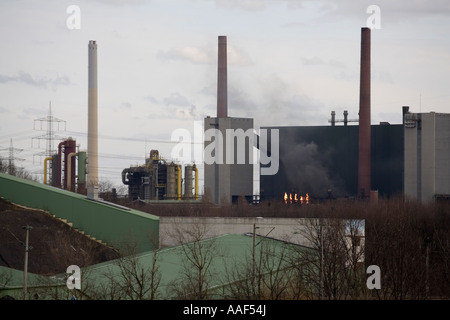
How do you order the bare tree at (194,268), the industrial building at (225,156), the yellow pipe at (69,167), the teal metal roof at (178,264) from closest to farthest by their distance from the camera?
the bare tree at (194,268), the teal metal roof at (178,264), the yellow pipe at (69,167), the industrial building at (225,156)

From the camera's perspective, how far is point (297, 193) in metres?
73.4

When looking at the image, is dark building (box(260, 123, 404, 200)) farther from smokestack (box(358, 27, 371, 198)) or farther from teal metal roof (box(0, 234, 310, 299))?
teal metal roof (box(0, 234, 310, 299))

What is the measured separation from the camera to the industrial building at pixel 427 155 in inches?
2618

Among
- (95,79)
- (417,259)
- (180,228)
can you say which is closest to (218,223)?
(180,228)

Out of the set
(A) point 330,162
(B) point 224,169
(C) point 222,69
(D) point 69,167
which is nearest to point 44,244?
(C) point 222,69

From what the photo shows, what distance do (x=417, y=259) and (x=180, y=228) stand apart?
14.7m

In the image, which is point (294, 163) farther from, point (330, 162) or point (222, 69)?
point (222, 69)

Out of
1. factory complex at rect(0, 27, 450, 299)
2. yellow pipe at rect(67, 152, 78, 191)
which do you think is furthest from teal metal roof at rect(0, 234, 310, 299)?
yellow pipe at rect(67, 152, 78, 191)

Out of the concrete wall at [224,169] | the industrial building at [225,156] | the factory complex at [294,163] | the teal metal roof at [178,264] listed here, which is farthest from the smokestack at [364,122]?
the teal metal roof at [178,264]

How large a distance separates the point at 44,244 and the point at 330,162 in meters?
40.1

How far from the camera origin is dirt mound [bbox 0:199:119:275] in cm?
3366

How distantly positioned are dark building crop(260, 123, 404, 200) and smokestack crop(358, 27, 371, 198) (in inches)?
109

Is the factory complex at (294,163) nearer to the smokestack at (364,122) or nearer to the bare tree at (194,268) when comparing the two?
the smokestack at (364,122)

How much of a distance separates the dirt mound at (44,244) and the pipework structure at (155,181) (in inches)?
1208
